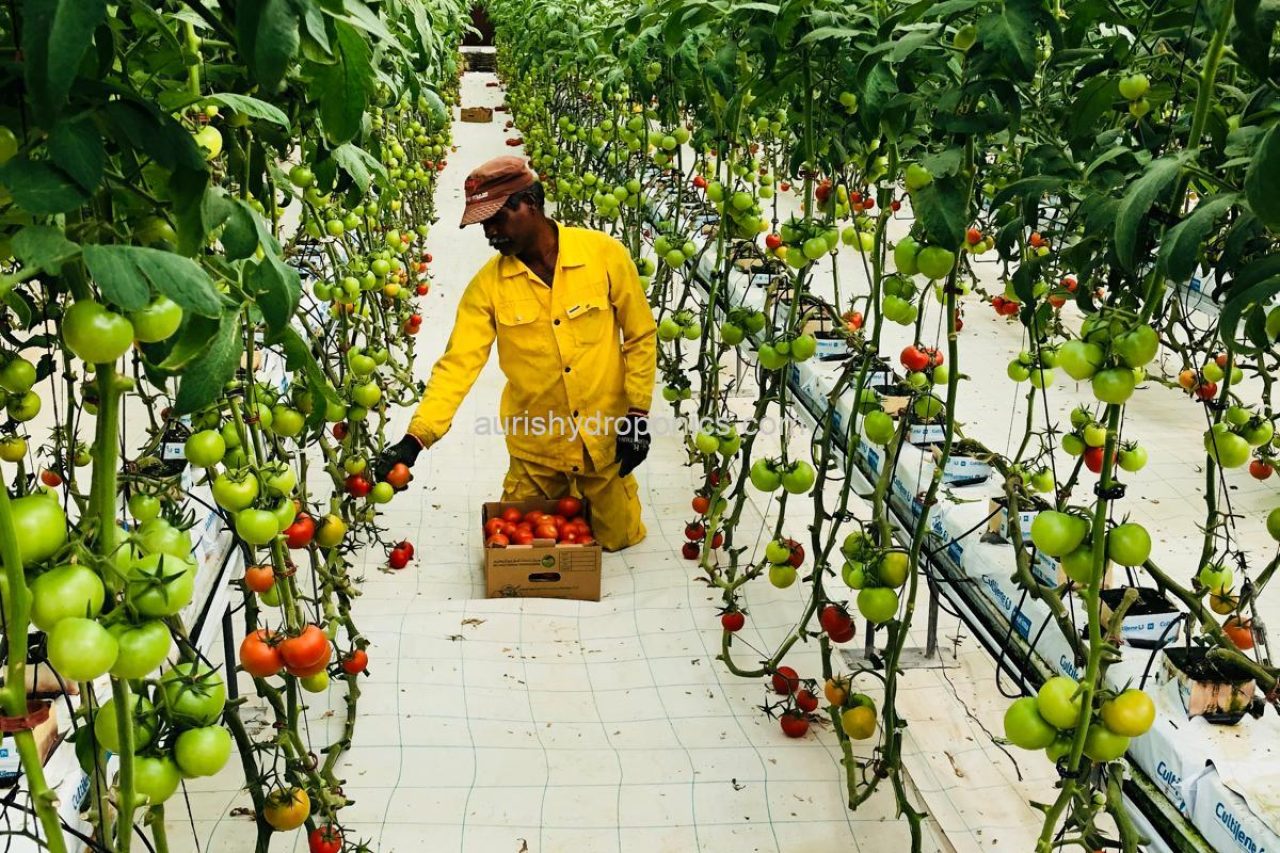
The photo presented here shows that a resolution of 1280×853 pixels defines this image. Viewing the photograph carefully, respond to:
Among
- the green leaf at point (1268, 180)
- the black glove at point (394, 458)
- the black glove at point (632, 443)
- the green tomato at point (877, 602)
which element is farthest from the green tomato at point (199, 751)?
the black glove at point (632, 443)

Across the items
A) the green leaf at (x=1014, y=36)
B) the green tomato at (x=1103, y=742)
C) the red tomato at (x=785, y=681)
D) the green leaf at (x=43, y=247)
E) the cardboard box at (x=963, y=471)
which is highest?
the green leaf at (x=1014, y=36)

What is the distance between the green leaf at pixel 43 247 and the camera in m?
0.71

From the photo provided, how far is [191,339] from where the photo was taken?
0.90 metres

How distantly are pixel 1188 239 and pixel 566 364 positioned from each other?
7.29 ft

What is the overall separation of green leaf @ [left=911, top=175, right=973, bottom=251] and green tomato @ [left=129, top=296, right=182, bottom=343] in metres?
0.94

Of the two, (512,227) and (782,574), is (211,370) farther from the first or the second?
(512,227)

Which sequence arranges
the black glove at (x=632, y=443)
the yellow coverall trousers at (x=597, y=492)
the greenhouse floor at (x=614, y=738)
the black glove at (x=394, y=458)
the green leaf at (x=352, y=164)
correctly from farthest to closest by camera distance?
the yellow coverall trousers at (x=597, y=492) < the black glove at (x=632, y=443) < the black glove at (x=394, y=458) < the greenhouse floor at (x=614, y=738) < the green leaf at (x=352, y=164)

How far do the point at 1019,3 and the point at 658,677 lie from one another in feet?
5.65

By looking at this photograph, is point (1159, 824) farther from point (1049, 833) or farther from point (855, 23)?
point (855, 23)

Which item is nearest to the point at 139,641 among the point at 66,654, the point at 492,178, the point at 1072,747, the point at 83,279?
the point at 66,654

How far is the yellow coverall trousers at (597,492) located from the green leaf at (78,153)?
251 cm

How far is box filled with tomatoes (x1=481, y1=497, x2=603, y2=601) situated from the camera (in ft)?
→ 9.58

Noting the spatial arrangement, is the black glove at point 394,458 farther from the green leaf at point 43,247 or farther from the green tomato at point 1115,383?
the green leaf at point 43,247

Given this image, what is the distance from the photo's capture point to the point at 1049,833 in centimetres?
126
